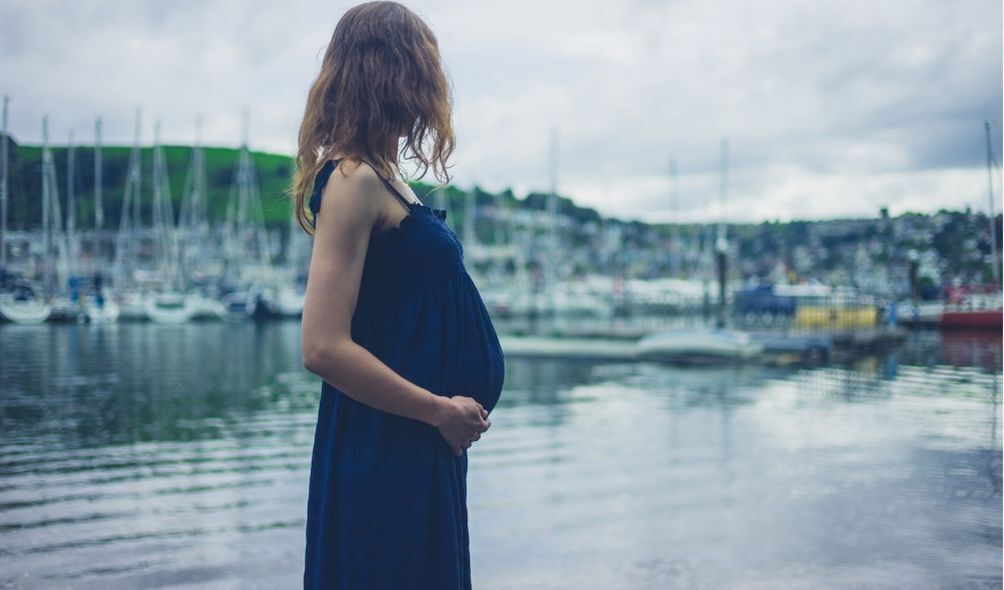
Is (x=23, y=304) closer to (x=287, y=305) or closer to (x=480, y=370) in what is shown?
(x=287, y=305)

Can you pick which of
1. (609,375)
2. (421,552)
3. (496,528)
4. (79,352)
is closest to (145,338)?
(79,352)

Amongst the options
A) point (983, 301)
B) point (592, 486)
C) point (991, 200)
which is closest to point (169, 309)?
point (983, 301)

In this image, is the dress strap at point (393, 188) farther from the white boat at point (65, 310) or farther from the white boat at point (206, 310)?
the white boat at point (206, 310)

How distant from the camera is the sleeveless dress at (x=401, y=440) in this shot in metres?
1.76

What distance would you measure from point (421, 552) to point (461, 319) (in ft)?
1.47

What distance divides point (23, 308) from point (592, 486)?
136 ft

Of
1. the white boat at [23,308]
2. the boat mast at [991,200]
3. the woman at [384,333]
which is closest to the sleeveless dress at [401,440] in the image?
the woman at [384,333]

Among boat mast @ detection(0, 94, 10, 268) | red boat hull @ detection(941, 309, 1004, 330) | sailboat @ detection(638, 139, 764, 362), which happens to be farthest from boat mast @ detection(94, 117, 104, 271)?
red boat hull @ detection(941, 309, 1004, 330)

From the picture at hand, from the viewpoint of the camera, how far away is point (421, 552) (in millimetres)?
1782

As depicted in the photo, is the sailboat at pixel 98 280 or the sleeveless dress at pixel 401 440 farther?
the sailboat at pixel 98 280

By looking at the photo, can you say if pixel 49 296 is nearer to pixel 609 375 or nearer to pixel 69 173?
pixel 69 173

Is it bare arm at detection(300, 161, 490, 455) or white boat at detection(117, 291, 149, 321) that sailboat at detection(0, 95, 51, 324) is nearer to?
white boat at detection(117, 291, 149, 321)

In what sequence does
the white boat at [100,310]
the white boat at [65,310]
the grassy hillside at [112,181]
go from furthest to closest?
the white boat at [100,310] < the white boat at [65,310] < the grassy hillside at [112,181]

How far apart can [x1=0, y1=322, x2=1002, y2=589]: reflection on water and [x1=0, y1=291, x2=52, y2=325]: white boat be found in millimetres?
29265
